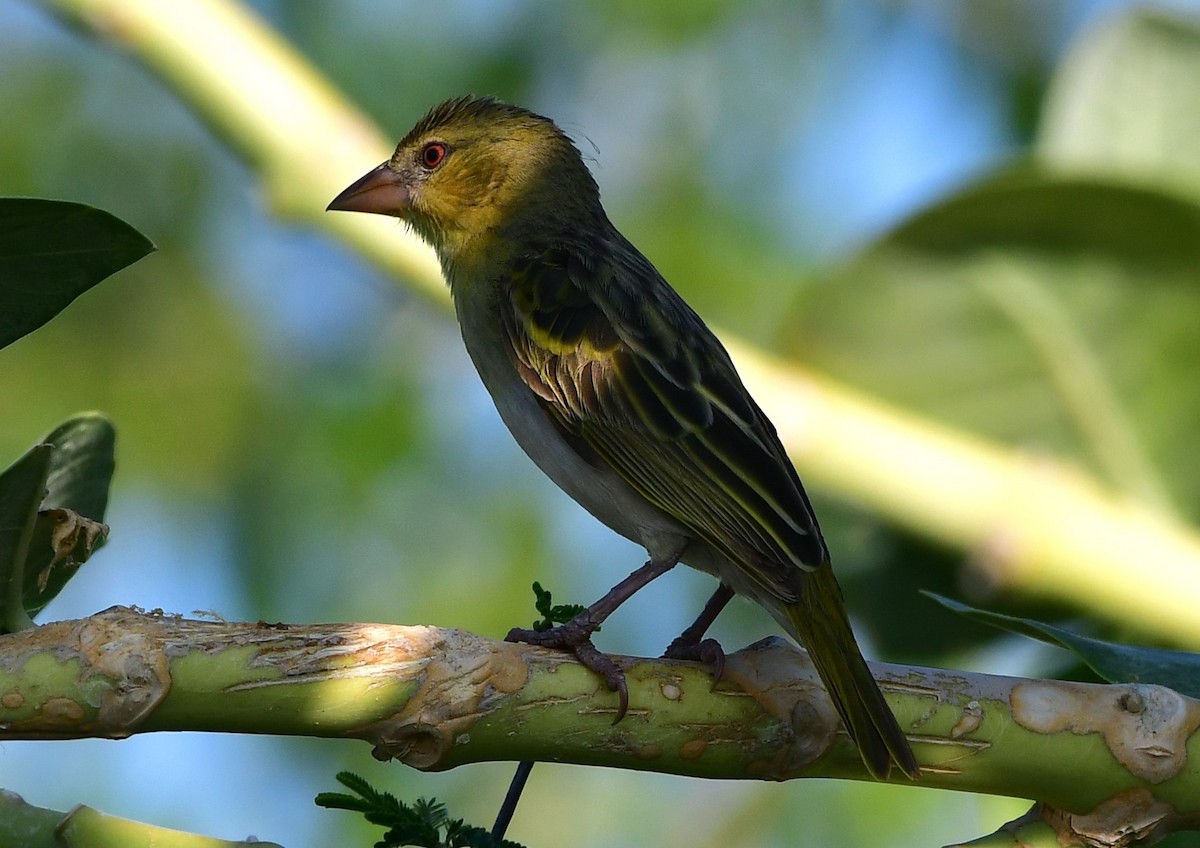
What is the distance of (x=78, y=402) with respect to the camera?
6.43 m

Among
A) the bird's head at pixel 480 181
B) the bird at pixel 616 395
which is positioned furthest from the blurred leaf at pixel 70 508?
the bird's head at pixel 480 181

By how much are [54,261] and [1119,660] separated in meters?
2.00

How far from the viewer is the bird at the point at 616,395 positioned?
11.5ft

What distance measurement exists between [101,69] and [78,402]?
1.84 metres

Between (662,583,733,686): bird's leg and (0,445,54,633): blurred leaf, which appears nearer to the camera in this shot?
(0,445,54,633): blurred leaf

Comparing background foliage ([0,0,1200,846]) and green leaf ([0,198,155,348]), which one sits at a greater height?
background foliage ([0,0,1200,846])

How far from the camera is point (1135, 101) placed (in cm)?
476

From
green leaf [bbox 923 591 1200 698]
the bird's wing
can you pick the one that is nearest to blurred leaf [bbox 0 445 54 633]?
green leaf [bbox 923 591 1200 698]

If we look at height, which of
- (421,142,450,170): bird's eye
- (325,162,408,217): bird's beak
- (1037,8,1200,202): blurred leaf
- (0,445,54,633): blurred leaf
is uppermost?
(1037,8,1200,202): blurred leaf

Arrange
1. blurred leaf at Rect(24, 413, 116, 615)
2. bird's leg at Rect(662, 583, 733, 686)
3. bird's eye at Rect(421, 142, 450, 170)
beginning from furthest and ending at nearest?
1. bird's eye at Rect(421, 142, 450, 170)
2. bird's leg at Rect(662, 583, 733, 686)
3. blurred leaf at Rect(24, 413, 116, 615)

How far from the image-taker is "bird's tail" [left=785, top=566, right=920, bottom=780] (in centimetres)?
264

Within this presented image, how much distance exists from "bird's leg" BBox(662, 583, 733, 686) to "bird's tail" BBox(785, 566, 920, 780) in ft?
0.71

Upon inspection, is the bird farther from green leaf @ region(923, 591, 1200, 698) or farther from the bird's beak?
green leaf @ region(923, 591, 1200, 698)

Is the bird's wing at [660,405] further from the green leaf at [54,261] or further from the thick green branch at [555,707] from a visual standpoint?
the green leaf at [54,261]
